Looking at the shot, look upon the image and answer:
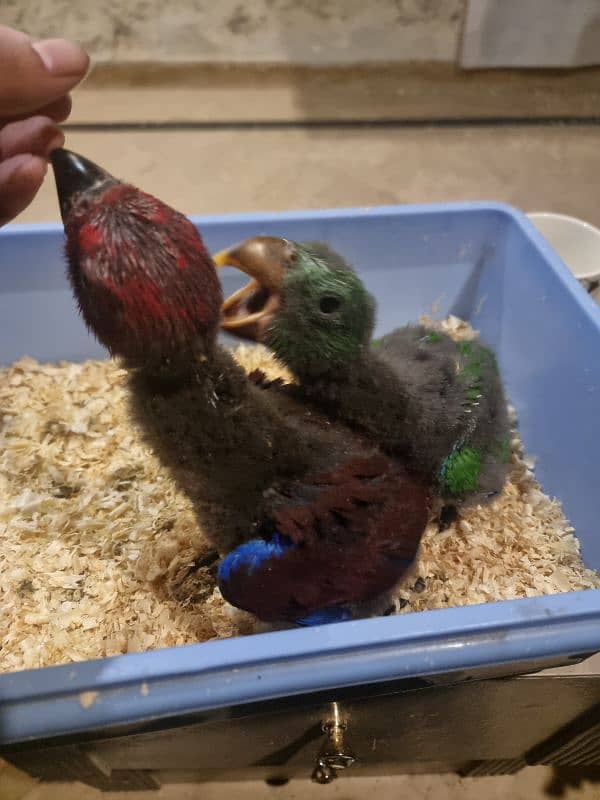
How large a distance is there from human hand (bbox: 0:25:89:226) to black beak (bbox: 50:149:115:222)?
0.18ft

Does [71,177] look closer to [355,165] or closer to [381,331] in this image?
[381,331]

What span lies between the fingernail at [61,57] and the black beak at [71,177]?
0.27 ft

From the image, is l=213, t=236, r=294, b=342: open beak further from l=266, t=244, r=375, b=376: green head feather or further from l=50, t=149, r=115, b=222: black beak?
l=50, t=149, r=115, b=222: black beak

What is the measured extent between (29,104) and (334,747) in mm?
822

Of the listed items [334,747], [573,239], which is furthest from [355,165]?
[334,747]

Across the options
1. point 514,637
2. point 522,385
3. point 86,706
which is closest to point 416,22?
point 522,385

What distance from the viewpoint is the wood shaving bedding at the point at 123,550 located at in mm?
932

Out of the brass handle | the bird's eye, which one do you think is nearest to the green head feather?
the bird's eye

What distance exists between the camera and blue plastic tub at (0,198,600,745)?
64cm

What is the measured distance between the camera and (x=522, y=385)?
1274 mm

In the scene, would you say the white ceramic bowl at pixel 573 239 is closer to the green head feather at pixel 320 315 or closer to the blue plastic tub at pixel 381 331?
the blue plastic tub at pixel 381 331

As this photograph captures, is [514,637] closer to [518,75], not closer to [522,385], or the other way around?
[522,385]

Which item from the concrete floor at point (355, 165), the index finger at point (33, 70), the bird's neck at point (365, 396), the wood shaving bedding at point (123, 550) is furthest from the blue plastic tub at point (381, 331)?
the concrete floor at point (355, 165)

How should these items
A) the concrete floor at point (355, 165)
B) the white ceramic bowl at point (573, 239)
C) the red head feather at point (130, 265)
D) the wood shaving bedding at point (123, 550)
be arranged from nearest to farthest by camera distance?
the red head feather at point (130, 265) → the wood shaving bedding at point (123, 550) → the white ceramic bowl at point (573, 239) → the concrete floor at point (355, 165)
